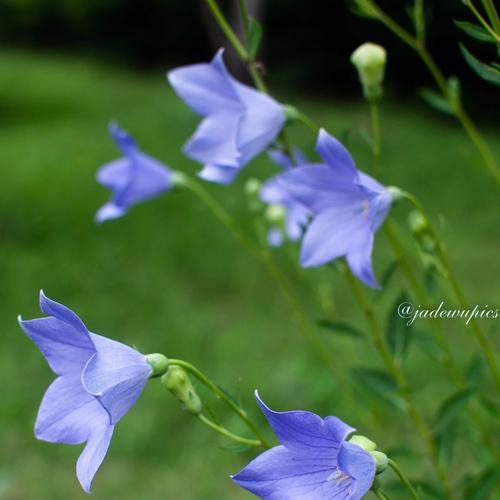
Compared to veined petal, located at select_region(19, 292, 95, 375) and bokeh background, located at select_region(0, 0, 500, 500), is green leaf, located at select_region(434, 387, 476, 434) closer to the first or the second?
bokeh background, located at select_region(0, 0, 500, 500)

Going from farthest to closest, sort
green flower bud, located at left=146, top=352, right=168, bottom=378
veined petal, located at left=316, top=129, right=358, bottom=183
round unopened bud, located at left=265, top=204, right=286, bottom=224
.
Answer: round unopened bud, located at left=265, top=204, right=286, bottom=224
veined petal, located at left=316, top=129, right=358, bottom=183
green flower bud, located at left=146, top=352, right=168, bottom=378

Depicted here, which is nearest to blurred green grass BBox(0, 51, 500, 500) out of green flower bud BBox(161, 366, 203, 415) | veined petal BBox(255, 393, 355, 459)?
green flower bud BBox(161, 366, 203, 415)

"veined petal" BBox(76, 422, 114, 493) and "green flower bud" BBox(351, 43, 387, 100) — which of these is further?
"green flower bud" BBox(351, 43, 387, 100)

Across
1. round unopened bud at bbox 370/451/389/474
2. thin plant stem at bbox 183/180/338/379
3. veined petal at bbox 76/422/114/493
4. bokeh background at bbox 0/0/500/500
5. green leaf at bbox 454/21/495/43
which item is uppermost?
green leaf at bbox 454/21/495/43

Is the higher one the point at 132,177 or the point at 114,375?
the point at 114,375

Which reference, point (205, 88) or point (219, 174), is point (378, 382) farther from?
point (205, 88)

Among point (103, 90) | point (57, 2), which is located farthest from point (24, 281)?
point (57, 2)

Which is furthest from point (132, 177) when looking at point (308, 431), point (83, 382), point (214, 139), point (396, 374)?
point (308, 431)
